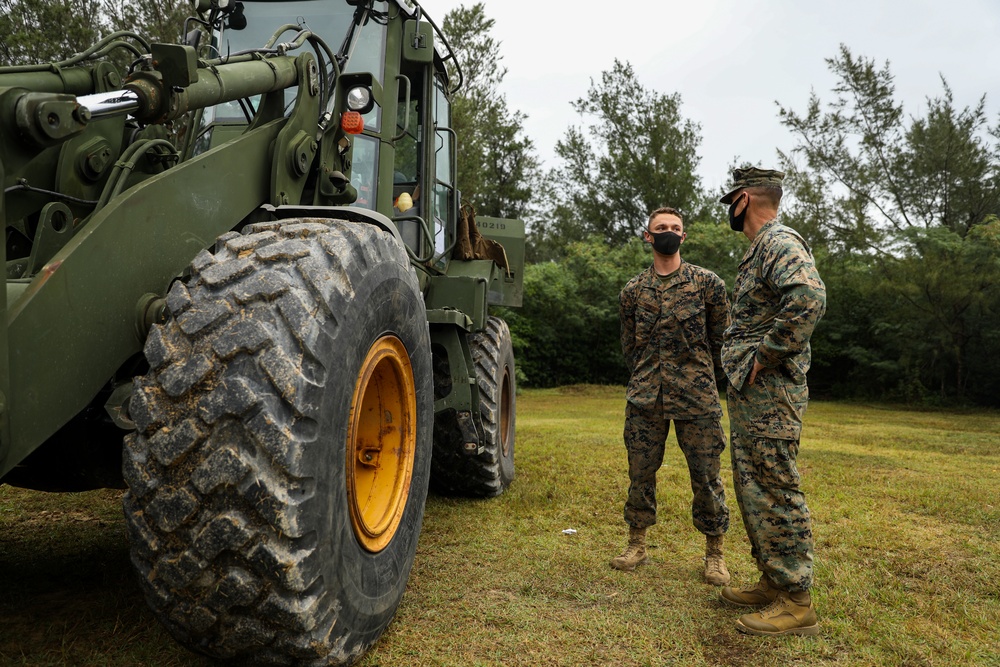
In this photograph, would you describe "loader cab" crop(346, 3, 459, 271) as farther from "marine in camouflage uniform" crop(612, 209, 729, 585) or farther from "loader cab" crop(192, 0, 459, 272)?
"marine in camouflage uniform" crop(612, 209, 729, 585)

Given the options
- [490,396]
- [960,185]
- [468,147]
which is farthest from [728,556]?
[960,185]

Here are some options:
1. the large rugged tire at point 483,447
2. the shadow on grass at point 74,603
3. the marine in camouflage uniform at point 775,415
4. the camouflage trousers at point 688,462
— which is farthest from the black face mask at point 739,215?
the shadow on grass at point 74,603

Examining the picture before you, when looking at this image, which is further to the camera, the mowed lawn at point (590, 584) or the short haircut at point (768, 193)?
the short haircut at point (768, 193)

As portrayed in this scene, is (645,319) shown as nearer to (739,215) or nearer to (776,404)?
(739,215)

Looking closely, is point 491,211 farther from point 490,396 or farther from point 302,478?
point 302,478

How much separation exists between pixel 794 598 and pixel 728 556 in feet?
3.64

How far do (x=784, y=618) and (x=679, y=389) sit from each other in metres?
1.32

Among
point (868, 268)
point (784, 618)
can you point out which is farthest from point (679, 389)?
point (868, 268)

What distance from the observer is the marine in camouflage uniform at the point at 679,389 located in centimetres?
425

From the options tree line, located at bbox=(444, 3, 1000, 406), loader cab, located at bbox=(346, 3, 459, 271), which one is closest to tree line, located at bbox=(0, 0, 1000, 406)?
tree line, located at bbox=(444, 3, 1000, 406)

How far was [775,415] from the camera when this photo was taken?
3.43 meters

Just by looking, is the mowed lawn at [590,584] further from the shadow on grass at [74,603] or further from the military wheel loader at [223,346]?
the military wheel loader at [223,346]

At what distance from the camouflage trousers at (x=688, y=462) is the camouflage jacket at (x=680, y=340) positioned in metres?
0.08

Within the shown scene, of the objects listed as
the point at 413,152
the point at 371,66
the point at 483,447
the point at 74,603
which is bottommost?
the point at 74,603
